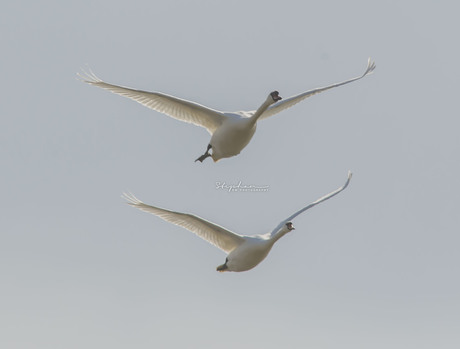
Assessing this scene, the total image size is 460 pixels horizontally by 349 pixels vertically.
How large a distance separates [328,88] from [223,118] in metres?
3.45

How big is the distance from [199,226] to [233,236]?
1.02 m

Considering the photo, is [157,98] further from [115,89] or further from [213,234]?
[213,234]

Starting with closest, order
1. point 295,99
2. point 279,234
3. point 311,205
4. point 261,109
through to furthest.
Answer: point 279,234
point 261,109
point 311,205
point 295,99

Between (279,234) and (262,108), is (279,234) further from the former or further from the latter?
(262,108)

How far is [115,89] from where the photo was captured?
32031 mm

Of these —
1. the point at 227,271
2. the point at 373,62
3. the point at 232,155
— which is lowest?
the point at 227,271

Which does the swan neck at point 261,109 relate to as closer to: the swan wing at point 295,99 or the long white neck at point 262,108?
the long white neck at point 262,108

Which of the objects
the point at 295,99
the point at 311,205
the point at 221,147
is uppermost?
the point at 295,99

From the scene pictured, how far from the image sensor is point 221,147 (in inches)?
1276

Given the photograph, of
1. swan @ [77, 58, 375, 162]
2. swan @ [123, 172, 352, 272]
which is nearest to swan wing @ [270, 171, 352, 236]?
swan @ [123, 172, 352, 272]

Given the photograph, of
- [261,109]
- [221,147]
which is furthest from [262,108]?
[221,147]

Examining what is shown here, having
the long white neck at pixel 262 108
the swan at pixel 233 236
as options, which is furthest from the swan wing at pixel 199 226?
the long white neck at pixel 262 108

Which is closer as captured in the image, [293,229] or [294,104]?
[293,229]

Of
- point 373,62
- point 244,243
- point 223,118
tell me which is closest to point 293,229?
point 244,243
